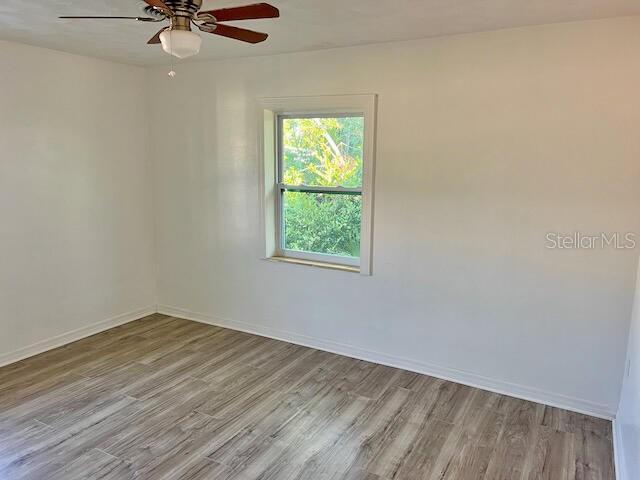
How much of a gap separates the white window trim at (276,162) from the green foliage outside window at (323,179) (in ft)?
0.23

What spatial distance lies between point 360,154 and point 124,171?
2.25 m

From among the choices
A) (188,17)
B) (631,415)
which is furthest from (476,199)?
(188,17)

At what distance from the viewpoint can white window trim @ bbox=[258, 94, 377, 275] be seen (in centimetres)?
343

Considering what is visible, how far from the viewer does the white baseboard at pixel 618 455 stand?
2.32m

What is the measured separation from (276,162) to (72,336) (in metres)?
2.32

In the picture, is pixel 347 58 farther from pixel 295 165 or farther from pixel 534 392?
pixel 534 392

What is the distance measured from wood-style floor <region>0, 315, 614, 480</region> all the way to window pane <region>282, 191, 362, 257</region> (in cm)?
92

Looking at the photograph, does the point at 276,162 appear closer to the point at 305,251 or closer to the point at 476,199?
the point at 305,251

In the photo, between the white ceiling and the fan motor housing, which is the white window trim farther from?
the fan motor housing

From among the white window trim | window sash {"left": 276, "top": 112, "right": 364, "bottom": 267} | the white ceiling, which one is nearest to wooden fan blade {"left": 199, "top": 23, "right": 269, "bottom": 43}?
the white ceiling

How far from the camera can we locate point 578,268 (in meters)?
2.88

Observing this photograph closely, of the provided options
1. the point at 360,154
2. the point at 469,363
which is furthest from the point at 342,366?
the point at 360,154

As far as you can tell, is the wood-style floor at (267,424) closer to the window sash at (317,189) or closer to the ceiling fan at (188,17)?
the window sash at (317,189)

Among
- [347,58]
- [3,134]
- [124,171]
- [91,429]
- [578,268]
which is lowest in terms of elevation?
[91,429]
